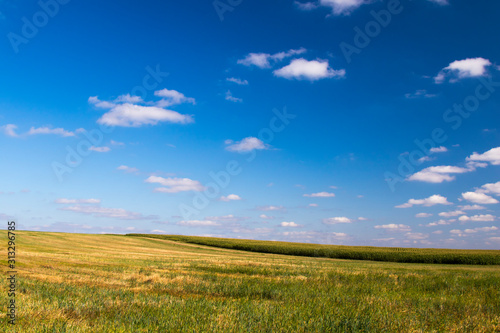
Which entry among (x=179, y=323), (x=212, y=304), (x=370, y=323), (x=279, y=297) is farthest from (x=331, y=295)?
(x=179, y=323)

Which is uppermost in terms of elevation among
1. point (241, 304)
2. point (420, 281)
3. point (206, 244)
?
point (241, 304)

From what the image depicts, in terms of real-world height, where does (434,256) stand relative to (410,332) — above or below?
below

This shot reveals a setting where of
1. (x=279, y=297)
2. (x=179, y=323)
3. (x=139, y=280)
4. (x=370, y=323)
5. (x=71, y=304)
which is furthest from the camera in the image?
(x=139, y=280)

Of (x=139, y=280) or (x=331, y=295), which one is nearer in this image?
(x=331, y=295)

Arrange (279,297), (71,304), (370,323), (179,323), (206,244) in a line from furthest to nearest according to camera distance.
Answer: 1. (206,244)
2. (279,297)
3. (71,304)
4. (370,323)
5. (179,323)

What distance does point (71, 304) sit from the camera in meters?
7.55

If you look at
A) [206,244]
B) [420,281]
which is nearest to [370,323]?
[420,281]

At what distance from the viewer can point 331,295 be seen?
33.3 feet

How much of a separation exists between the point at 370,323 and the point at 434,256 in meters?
60.8

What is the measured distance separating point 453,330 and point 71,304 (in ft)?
28.0

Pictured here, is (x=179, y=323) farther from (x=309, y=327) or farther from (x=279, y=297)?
(x=279, y=297)

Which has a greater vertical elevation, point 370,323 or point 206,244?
point 370,323

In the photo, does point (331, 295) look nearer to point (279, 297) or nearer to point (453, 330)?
point (279, 297)

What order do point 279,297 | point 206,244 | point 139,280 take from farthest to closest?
point 206,244 → point 139,280 → point 279,297
